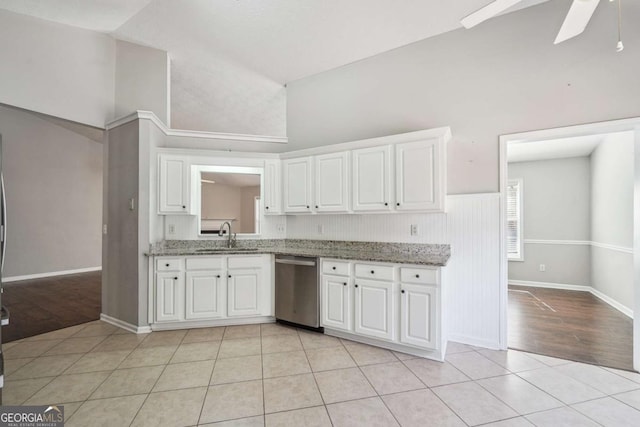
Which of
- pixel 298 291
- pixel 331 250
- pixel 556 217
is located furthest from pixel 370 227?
pixel 556 217

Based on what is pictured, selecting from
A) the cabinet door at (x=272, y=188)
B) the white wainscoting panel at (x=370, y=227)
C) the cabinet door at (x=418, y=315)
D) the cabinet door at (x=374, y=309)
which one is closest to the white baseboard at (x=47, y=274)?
the cabinet door at (x=272, y=188)

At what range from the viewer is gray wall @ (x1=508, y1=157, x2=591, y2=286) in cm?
544

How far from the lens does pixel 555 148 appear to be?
4.98 meters

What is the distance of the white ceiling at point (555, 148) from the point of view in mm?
4602

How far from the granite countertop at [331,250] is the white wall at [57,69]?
1905mm

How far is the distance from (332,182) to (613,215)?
14.4 ft

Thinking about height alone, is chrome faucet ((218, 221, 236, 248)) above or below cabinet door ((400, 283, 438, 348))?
above

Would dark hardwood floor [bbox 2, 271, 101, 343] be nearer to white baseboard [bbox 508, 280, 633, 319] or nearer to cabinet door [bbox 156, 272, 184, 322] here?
cabinet door [bbox 156, 272, 184, 322]

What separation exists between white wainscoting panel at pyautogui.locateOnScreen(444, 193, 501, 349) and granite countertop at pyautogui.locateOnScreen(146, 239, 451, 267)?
20 centimetres

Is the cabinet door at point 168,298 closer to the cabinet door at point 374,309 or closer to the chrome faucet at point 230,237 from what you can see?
the chrome faucet at point 230,237

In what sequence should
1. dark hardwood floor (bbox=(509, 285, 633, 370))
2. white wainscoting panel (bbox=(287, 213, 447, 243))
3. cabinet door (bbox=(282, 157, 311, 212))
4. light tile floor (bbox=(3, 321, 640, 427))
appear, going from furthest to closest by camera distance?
cabinet door (bbox=(282, 157, 311, 212)) → white wainscoting panel (bbox=(287, 213, 447, 243)) → dark hardwood floor (bbox=(509, 285, 633, 370)) → light tile floor (bbox=(3, 321, 640, 427))

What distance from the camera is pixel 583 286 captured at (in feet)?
17.5

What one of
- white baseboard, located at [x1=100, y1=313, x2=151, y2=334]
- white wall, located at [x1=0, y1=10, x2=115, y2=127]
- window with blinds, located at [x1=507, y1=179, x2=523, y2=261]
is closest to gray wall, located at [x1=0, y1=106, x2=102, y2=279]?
white wall, located at [x1=0, y1=10, x2=115, y2=127]

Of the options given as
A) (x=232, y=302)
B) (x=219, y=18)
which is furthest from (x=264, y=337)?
Answer: (x=219, y=18)
